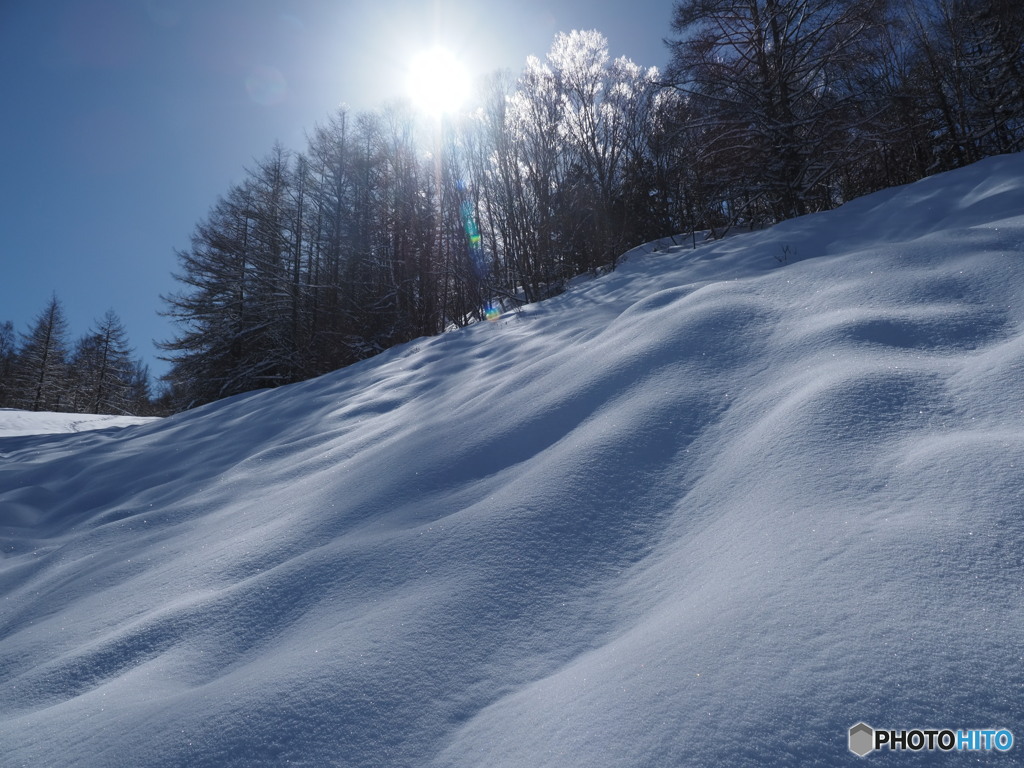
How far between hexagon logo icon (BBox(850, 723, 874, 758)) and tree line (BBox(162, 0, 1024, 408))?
7647mm

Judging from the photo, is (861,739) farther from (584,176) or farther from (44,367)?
(44,367)

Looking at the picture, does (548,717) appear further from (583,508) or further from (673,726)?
(583,508)

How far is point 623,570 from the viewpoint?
117 centimetres

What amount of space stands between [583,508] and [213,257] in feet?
56.5

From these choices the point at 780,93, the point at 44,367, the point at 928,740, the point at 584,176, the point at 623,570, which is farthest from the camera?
the point at 44,367

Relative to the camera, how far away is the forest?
7.11 meters

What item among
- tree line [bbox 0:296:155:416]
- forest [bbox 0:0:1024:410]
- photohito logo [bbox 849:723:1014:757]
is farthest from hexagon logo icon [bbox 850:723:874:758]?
tree line [bbox 0:296:155:416]

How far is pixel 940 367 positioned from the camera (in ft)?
4.83

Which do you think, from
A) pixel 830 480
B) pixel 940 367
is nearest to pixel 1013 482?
pixel 830 480

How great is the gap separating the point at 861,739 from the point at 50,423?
10197 millimetres

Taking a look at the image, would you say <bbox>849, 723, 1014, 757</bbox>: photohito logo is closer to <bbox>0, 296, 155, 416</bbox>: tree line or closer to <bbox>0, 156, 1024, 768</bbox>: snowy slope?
<bbox>0, 156, 1024, 768</bbox>: snowy slope

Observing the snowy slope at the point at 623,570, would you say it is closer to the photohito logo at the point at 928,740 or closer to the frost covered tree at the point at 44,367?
the photohito logo at the point at 928,740

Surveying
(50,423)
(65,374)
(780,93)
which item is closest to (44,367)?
(65,374)

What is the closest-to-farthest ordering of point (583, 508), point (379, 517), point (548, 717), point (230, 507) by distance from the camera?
point (548, 717) < point (583, 508) < point (379, 517) < point (230, 507)
